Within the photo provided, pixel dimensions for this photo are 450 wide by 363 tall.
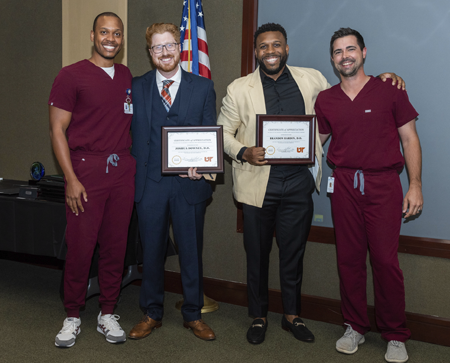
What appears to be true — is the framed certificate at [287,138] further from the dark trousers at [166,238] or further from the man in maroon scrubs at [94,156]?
the man in maroon scrubs at [94,156]

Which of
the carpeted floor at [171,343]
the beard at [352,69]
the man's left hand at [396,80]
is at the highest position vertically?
the beard at [352,69]

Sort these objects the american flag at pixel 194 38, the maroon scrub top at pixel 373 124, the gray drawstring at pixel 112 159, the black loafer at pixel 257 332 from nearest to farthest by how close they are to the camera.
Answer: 1. the maroon scrub top at pixel 373 124
2. the gray drawstring at pixel 112 159
3. the black loafer at pixel 257 332
4. the american flag at pixel 194 38

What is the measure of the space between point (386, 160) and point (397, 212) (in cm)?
32

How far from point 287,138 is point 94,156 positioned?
1.17 metres

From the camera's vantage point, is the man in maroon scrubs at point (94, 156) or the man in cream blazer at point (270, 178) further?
the man in cream blazer at point (270, 178)

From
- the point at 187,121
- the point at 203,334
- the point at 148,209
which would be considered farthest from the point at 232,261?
the point at 187,121

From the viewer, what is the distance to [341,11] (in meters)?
2.82

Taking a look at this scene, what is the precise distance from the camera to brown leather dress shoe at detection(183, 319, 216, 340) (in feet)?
8.59

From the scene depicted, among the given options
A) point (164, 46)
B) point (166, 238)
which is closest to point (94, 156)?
point (166, 238)

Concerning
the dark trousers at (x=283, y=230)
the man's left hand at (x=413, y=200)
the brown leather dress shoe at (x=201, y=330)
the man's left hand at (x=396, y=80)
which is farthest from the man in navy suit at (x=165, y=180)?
the man's left hand at (x=413, y=200)

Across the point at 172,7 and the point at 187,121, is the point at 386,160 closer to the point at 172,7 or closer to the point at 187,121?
the point at 187,121

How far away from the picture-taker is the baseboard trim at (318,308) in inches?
106

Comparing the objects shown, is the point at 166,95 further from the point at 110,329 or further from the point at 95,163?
the point at 110,329

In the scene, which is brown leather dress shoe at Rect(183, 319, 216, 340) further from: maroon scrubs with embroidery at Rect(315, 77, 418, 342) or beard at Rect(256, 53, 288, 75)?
beard at Rect(256, 53, 288, 75)
